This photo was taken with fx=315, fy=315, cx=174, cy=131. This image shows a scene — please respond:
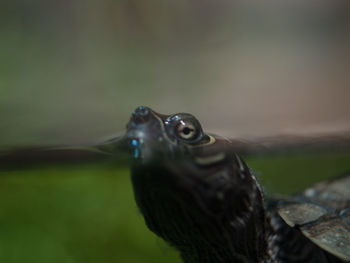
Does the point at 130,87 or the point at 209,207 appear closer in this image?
the point at 209,207

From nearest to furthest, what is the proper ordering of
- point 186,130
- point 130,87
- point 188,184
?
point 188,184
point 186,130
point 130,87

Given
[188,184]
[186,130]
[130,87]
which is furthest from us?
[130,87]

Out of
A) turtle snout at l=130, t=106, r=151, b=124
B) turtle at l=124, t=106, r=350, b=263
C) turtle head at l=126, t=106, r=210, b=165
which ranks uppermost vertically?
turtle snout at l=130, t=106, r=151, b=124

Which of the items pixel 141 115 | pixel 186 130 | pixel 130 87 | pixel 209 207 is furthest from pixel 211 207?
pixel 130 87

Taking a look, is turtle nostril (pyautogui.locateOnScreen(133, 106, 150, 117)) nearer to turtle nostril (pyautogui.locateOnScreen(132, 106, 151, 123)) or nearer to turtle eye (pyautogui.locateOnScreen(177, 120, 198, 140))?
turtle nostril (pyautogui.locateOnScreen(132, 106, 151, 123))

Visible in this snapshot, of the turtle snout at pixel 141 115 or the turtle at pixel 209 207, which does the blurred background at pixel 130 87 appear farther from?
the turtle snout at pixel 141 115

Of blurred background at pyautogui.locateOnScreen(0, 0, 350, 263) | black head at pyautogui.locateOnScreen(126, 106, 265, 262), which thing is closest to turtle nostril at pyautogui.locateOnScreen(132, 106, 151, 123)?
black head at pyautogui.locateOnScreen(126, 106, 265, 262)

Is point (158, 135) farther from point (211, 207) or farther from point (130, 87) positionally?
point (130, 87)

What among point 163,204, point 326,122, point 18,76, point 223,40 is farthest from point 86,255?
point 223,40
